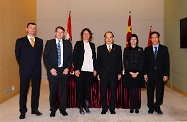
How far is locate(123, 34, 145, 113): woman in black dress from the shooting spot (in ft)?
12.7

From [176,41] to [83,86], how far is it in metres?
3.71

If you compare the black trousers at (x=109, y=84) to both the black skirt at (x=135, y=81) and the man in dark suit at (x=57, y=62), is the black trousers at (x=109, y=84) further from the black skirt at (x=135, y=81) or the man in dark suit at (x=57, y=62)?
the man in dark suit at (x=57, y=62)

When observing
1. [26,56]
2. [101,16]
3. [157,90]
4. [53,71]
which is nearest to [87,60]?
[53,71]

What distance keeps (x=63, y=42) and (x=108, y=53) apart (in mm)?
824

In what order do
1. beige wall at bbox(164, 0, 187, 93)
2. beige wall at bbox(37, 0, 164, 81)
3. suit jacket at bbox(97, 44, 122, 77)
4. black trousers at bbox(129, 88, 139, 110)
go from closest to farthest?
suit jacket at bbox(97, 44, 122, 77)
black trousers at bbox(129, 88, 139, 110)
beige wall at bbox(164, 0, 187, 93)
beige wall at bbox(37, 0, 164, 81)

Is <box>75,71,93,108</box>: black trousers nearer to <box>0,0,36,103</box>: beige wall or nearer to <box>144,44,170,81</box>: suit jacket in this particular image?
<box>144,44,170,81</box>: suit jacket

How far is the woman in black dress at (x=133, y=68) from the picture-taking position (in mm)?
3871

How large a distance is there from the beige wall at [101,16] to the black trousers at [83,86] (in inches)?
153

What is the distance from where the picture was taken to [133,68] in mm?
3885

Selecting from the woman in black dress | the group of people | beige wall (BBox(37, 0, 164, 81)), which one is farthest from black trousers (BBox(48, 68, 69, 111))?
beige wall (BBox(37, 0, 164, 81))

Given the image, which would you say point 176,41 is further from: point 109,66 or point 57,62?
point 57,62

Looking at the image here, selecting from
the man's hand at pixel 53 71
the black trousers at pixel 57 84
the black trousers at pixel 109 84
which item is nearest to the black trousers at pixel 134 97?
the black trousers at pixel 109 84

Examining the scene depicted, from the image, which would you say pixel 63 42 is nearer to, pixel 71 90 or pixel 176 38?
pixel 71 90

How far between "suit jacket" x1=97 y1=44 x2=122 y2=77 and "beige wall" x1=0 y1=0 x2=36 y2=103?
2404 millimetres
